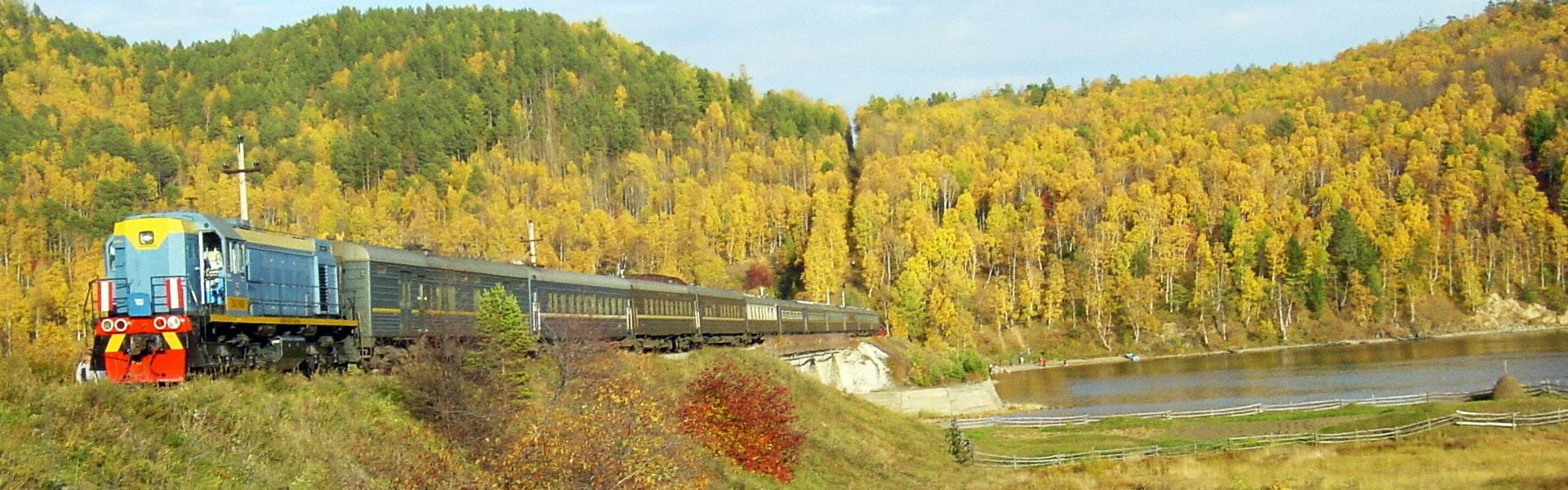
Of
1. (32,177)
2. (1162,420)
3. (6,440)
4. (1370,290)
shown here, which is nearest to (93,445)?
(6,440)

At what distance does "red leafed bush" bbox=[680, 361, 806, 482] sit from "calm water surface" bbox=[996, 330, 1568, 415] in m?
40.8

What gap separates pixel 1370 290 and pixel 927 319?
156 feet

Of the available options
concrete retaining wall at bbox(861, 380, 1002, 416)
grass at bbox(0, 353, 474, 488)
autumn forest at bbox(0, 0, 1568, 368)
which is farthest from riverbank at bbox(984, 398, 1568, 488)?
autumn forest at bbox(0, 0, 1568, 368)

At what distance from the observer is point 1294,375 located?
90438 mm

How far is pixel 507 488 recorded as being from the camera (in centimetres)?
1895

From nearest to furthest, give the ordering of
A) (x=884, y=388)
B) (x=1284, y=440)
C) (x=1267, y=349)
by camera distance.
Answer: (x=1284, y=440) < (x=884, y=388) < (x=1267, y=349)

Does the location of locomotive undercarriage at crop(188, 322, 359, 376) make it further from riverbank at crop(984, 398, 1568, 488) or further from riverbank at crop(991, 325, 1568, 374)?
riverbank at crop(991, 325, 1568, 374)

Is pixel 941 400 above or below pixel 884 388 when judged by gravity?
below

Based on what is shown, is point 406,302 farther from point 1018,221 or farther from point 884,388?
point 1018,221

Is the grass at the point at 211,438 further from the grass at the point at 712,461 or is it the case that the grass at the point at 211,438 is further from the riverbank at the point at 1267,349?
the riverbank at the point at 1267,349

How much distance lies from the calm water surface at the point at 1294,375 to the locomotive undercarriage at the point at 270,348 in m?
53.5

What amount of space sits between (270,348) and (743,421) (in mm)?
13604

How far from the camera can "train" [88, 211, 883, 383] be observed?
21797 mm

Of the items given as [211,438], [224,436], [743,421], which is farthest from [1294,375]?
[211,438]
